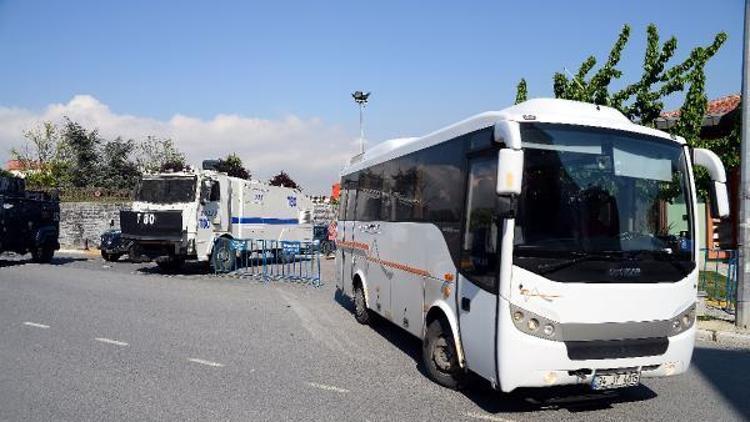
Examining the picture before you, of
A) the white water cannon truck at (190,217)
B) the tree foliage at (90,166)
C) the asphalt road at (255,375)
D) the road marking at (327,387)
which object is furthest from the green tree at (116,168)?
the road marking at (327,387)

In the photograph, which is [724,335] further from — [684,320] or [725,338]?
[684,320]

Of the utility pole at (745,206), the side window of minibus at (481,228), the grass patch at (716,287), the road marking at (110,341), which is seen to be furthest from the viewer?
the grass patch at (716,287)

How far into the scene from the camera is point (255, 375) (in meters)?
6.42

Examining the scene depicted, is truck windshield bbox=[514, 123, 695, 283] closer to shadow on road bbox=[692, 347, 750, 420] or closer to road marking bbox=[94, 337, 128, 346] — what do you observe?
shadow on road bbox=[692, 347, 750, 420]

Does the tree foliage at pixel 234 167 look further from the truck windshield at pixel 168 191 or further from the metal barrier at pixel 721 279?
the metal barrier at pixel 721 279

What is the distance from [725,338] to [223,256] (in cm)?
1358

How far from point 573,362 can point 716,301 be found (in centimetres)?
874

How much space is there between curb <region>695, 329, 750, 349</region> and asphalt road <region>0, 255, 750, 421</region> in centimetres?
59

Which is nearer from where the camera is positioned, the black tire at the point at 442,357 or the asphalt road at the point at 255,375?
the asphalt road at the point at 255,375

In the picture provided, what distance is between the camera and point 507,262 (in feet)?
15.6

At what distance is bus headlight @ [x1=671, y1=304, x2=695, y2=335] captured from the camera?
5.12m

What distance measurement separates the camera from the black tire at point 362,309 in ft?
30.8

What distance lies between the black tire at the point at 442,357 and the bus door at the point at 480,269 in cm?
43

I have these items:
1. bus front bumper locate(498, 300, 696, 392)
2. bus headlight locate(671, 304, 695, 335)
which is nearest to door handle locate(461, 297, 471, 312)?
bus front bumper locate(498, 300, 696, 392)
